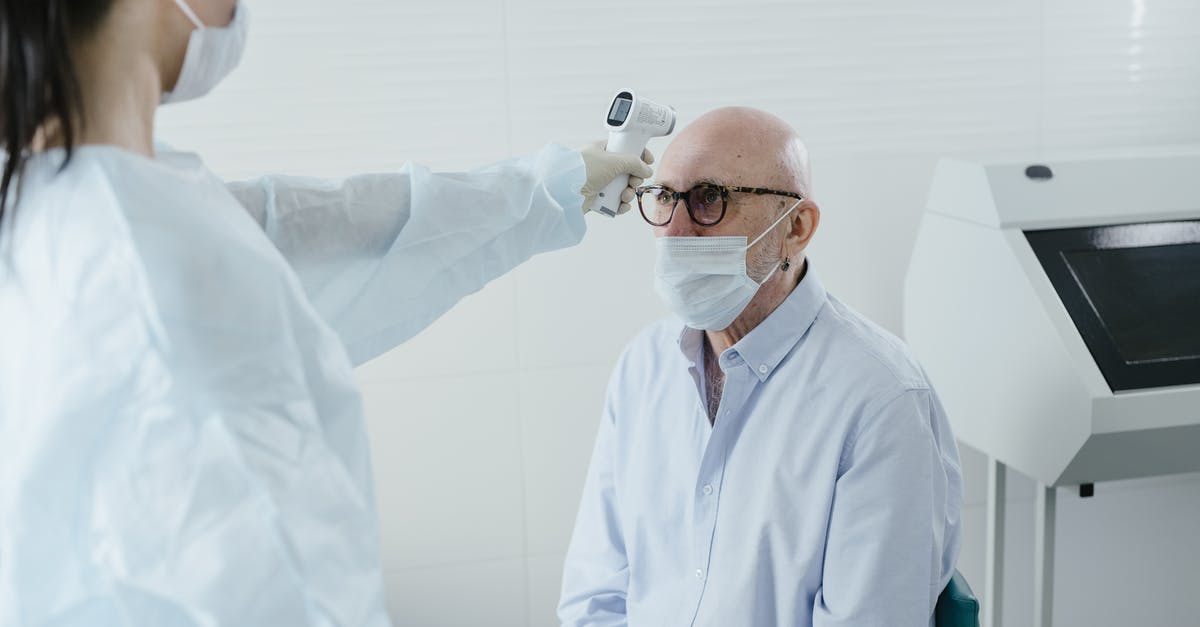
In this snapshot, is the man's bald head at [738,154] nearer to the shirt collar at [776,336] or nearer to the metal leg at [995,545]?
the shirt collar at [776,336]

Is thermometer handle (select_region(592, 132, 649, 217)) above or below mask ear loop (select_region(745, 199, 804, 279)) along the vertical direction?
above

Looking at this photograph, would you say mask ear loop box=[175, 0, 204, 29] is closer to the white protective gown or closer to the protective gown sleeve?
the white protective gown

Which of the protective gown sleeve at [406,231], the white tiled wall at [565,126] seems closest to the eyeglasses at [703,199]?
the protective gown sleeve at [406,231]

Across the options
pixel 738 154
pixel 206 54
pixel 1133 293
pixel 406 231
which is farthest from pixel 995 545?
pixel 206 54

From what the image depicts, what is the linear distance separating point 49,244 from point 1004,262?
1.78 meters

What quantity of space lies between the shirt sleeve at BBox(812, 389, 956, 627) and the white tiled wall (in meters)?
0.97

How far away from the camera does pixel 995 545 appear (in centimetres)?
241

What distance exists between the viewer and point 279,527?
775mm

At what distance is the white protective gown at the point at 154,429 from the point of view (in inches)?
30.2

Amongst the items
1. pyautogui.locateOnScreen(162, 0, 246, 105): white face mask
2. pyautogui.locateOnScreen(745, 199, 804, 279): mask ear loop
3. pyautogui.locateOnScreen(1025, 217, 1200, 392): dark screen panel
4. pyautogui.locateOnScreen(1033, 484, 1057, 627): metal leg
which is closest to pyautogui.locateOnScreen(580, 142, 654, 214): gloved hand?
pyautogui.locateOnScreen(745, 199, 804, 279): mask ear loop

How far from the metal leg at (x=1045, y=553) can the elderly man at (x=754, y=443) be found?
2.35 feet

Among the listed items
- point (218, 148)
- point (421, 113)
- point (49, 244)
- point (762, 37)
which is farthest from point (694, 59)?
point (49, 244)

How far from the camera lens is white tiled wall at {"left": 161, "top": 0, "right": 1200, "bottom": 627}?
2209mm

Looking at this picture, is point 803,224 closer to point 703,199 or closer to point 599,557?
point 703,199
